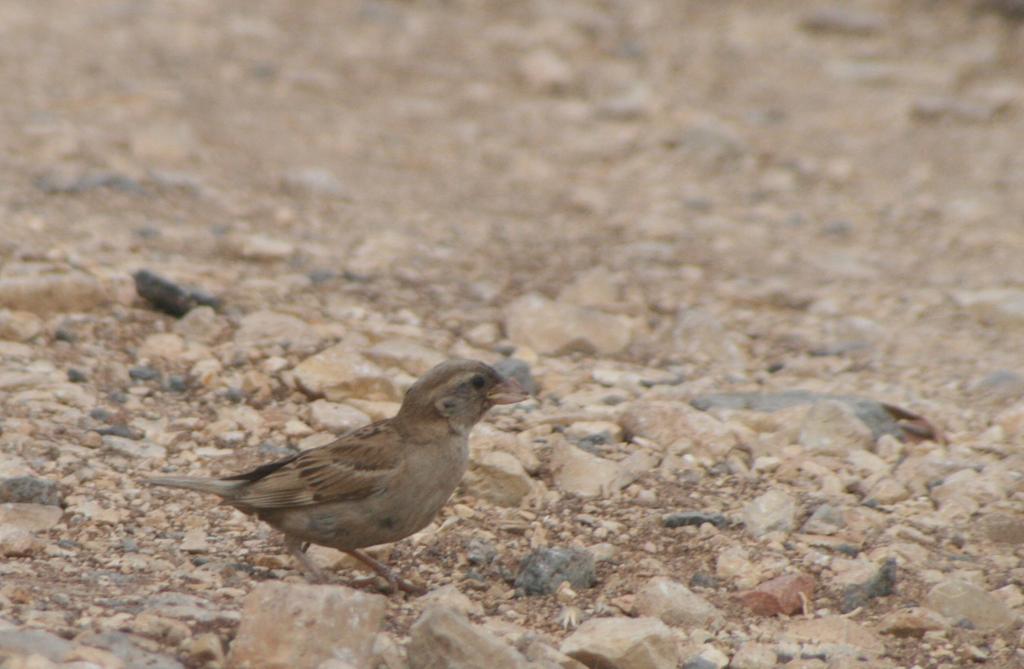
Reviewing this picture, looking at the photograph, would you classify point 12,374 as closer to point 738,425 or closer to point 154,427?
point 154,427

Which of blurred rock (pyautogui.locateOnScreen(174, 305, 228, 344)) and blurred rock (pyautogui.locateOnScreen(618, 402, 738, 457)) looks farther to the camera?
blurred rock (pyautogui.locateOnScreen(174, 305, 228, 344))

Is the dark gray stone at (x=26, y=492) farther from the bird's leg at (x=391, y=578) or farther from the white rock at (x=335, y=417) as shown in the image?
the white rock at (x=335, y=417)

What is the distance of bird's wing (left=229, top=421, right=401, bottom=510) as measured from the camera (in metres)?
5.21

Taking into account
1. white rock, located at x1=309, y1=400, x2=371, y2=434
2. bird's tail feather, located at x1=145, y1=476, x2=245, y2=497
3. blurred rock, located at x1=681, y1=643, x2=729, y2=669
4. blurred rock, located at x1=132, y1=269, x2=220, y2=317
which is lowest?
white rock, located at x1=309, y1=400, x2=371, y2=434

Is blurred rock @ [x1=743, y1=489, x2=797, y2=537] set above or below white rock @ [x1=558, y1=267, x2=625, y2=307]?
above

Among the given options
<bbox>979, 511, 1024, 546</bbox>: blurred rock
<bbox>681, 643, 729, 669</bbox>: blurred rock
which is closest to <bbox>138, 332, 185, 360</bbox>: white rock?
<bbox>681, 643, 729, 669</bbox>: blurred rock

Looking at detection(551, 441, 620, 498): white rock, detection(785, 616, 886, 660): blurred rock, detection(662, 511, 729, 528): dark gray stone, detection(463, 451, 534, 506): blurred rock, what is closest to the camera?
detection(785, 616, 886, 660): blurred rock

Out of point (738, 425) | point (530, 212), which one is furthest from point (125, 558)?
point (530, 212)

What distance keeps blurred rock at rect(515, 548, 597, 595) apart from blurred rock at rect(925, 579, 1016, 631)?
119cm

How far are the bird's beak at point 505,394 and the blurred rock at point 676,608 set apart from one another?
85cm

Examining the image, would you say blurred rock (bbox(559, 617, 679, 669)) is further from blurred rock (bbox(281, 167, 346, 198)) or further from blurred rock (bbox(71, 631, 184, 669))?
blurred rock (bbox(281, 167, 346, 198))

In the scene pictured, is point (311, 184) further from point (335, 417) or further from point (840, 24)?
point (840, 24)

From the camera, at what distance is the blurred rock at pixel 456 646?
4371mm

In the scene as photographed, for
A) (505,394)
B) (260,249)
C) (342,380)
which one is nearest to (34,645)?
(505,394)
